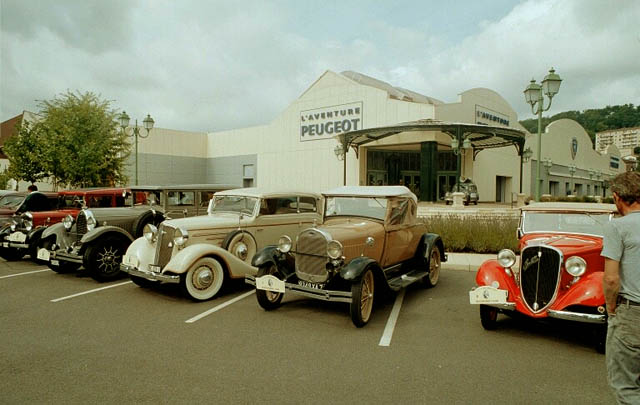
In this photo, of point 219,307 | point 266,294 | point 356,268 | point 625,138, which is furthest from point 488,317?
point 625,138

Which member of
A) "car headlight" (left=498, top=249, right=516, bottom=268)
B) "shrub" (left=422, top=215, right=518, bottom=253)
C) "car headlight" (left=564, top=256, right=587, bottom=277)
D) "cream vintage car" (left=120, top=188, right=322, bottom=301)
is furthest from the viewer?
"shrub" (left=422, top=215, right=518, bottom=253)

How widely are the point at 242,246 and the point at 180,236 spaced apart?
3.55 feet

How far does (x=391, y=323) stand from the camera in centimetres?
528

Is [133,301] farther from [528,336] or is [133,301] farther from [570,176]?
[570,176]

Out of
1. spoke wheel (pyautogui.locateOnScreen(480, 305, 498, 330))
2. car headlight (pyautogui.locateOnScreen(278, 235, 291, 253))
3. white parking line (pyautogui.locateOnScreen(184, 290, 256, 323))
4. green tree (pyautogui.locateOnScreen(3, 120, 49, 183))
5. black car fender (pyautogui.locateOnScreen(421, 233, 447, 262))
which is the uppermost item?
green tree (pyautogui.locateOnScreen(3, 120, 49, 183))

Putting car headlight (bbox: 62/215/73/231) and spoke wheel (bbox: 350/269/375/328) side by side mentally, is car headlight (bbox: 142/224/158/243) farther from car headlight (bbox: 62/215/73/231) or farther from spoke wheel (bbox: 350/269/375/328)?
spoke wheel (bbox: 350/269/375/328)

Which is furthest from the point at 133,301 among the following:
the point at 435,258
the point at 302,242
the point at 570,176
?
the point at 570,176

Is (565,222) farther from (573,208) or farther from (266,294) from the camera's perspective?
(266,294)

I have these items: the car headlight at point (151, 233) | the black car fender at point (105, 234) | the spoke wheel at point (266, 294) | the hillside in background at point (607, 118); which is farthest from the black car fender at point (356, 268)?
the hillside in background at point (607, 118)

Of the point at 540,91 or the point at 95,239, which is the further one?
the point at 540,91

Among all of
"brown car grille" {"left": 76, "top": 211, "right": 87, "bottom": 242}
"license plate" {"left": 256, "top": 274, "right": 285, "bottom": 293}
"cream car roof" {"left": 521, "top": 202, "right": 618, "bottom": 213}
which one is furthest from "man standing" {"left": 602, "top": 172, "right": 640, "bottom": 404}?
"brown car grille" {"left": 76, "top": 211, "right": 87, "bottom": 242}

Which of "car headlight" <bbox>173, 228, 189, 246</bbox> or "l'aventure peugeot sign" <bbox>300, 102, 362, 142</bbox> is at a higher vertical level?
"l'aventure peugeot sign" <bbox>300, 102, 362, 142</bbox>

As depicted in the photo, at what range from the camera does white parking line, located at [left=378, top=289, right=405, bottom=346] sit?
4633mm

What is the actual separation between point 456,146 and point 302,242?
16179 millimetres
